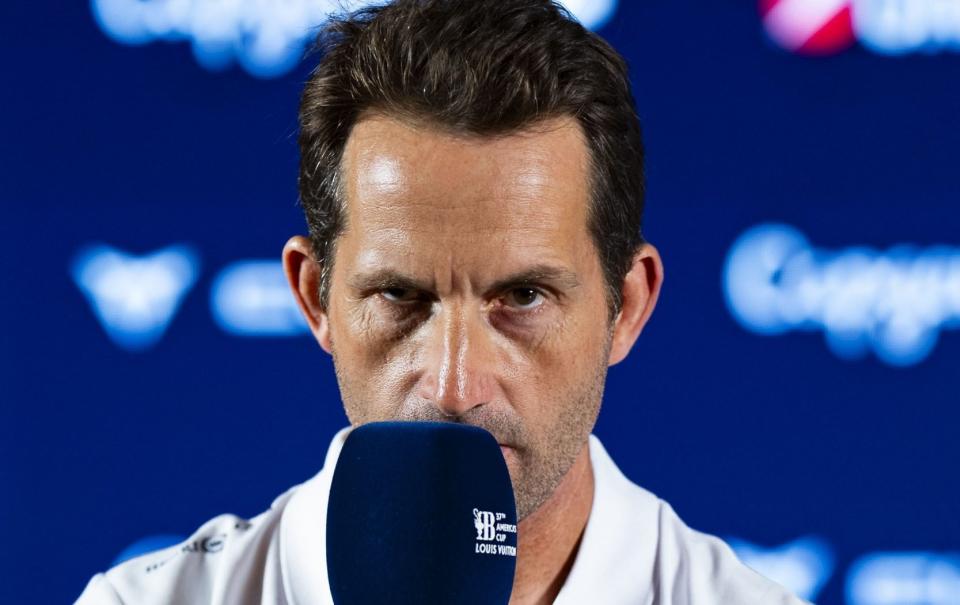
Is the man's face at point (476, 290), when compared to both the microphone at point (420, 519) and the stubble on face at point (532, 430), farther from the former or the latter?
the microphone at point (420, 519)

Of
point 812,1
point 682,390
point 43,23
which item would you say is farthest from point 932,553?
point 43,23

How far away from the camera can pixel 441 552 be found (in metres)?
1.07

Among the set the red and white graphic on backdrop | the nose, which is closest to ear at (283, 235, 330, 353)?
the nose

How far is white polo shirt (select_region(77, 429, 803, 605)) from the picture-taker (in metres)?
→ 1.71

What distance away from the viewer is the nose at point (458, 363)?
1.40 metres

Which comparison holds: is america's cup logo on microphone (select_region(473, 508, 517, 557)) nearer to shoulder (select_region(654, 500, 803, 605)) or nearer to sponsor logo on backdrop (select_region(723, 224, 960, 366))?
shoulder (select_region(654, 500, 803, 605))

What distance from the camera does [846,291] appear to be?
242cm

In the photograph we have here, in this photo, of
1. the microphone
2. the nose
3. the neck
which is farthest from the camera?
the neck

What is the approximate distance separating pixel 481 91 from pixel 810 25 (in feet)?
3.57

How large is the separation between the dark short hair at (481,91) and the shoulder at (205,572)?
0.32 meters

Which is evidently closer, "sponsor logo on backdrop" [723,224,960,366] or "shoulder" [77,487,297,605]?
"shoulder" [77,487,297,605]

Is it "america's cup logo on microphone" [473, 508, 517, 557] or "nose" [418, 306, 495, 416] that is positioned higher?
"nose" [418, 306, 495, 416]

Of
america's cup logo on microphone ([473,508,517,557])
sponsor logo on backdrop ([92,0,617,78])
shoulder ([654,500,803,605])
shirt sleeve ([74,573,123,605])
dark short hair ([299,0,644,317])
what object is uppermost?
sponsor logo on backdrop ([92,0,617,78])

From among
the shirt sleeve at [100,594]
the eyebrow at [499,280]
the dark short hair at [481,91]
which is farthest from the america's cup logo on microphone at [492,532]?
the shirt sleeve at [100,594]
